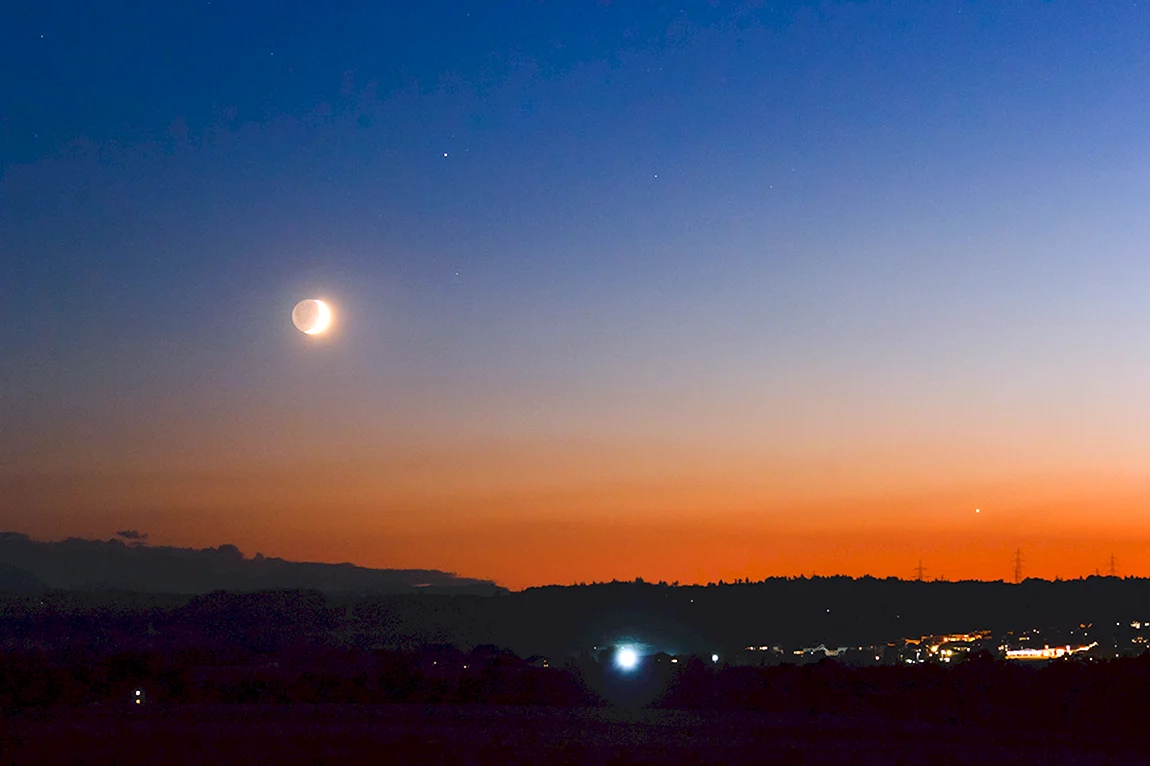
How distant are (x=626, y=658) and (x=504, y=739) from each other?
18.3 m

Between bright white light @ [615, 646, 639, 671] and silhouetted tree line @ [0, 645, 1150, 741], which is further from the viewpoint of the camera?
bright white light @ [615, 646, 639, 671]

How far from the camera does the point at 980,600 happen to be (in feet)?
413

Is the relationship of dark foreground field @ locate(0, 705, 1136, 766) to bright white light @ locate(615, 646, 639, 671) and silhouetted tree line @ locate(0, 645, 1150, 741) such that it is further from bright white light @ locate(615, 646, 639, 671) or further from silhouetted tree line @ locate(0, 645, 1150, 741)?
bright white light @ locate(615, 646, 639, 671)

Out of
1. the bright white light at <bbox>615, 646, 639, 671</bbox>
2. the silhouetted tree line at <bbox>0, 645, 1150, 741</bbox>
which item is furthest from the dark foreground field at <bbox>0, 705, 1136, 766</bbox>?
the bright white light at <bbox>615, 646, 639, 671</bbox>

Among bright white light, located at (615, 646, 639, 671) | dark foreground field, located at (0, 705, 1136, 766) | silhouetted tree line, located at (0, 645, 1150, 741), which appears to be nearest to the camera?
dark foreground field, located at (0, 705, 1136, 766)

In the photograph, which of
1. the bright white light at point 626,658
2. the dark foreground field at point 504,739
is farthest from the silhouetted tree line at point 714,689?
the dark foreground field at point 504,739

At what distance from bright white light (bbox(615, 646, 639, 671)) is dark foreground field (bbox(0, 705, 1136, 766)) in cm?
1004

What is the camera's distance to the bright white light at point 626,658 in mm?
41656

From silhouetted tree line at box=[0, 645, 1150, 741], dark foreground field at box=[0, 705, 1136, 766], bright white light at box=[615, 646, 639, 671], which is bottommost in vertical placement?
dark foreground field at box=[0, 705, 1136, 766]

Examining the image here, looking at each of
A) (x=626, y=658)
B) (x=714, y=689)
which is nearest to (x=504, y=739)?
(x=714, y=689)

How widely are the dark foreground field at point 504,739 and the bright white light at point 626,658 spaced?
33.0 feet

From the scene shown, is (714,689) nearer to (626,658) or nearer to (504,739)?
(626,658)

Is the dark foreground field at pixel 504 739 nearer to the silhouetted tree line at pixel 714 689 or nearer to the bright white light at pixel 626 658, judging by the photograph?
the silhouetted tree line at pixel 714 689

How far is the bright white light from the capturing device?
137ft
